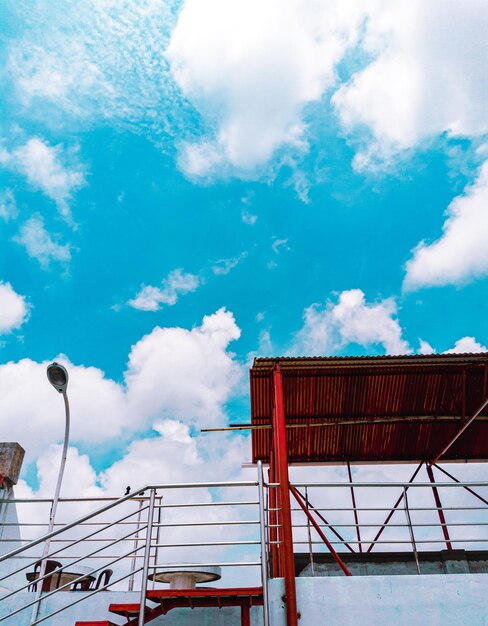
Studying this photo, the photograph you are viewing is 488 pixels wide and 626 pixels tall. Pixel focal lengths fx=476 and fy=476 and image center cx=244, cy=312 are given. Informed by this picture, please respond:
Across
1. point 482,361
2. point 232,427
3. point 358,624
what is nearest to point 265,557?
point 358,624

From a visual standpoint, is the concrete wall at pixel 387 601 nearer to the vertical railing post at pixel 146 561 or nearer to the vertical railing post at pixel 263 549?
the vertical railing post at pixel 263 549

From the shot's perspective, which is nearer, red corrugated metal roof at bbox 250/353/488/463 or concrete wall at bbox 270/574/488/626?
concrete wall at bbox 270/574/488/626

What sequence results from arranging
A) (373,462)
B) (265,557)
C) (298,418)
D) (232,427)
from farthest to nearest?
1. (373,462)
2. (298,418)
3. (232,427)
4. (265,557)

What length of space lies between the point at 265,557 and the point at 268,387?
387 centimetres

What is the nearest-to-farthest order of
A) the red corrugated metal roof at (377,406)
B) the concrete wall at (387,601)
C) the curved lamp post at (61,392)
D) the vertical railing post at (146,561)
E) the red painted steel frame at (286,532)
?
the vertical railing post at (146,561)
the red painted steel frame at (286,532)
the concrete wall at (387,601)
the curved lamp post at (61,392)
the red corrugated metal roof at (377,406)

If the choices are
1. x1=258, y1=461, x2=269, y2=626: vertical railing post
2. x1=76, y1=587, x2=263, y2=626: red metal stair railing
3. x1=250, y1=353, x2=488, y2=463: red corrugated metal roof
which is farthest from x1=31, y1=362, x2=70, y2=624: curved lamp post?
→ x1=258, y1=461, x2=269, y2=626: vertical railing post

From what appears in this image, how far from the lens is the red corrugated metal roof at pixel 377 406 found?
27.7 feet

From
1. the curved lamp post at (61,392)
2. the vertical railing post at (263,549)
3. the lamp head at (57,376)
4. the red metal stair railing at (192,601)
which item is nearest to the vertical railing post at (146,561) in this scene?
the red metal stair railing at (192,601)

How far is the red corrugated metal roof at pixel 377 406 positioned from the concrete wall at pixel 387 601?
10.3 feet

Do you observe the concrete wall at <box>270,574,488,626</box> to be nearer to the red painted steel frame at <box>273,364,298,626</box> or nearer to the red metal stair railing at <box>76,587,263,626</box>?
the red painted steel frame at <box>273,364,298,626</box>

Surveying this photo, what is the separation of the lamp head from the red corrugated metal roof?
10.2ft

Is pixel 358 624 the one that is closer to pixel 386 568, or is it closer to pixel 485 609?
pixel 485 609

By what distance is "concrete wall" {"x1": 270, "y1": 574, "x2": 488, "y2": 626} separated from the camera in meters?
5.43

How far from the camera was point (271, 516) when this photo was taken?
8.11 metres
